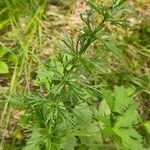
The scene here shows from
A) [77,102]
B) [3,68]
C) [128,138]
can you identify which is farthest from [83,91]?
[3,68]

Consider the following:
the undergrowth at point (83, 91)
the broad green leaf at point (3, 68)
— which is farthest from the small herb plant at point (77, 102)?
the broad green leaf at point (3, 68)

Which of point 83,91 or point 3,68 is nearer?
point 83,91

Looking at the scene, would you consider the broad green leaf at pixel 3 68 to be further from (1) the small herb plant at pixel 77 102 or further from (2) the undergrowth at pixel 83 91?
(1) the small herb plant at pixel 77 102

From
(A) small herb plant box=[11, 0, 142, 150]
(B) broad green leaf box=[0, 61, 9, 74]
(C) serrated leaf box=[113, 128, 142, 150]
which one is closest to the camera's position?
(A) small herb plant box=[11, 0, 142, 150]

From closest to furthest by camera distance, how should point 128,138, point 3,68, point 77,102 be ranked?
point 77,102, point 128,138, point 3,68

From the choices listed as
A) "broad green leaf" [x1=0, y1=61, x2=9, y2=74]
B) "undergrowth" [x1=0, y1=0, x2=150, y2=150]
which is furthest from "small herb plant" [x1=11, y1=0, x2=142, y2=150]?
"broad green leaf" [x1=0, y1=61, x2=9, y2=74]

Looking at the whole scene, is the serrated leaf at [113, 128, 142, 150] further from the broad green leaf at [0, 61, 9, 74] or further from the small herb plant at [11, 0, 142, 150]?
the broad green leaf at [0, 61, 9, 74]

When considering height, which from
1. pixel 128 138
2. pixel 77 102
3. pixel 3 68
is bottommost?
pixel 128 138

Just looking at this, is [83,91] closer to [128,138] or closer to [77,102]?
[77,102]

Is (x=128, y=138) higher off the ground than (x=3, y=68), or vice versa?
(x=3, y=68)
